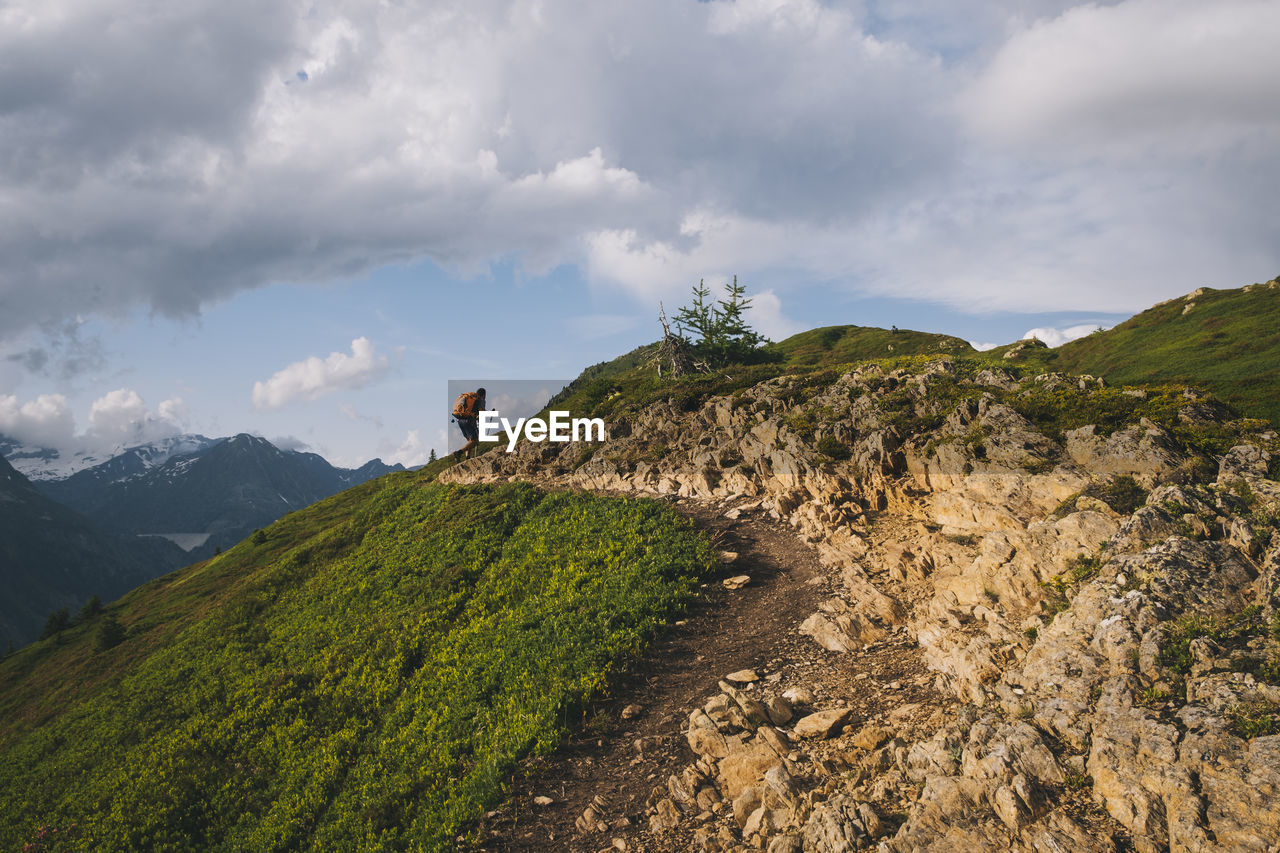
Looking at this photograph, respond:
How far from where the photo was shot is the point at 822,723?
10539 millimetres

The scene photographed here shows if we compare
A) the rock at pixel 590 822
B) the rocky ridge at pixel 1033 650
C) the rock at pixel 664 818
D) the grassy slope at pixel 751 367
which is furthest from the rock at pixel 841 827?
the grassy slope at pixel 751 367

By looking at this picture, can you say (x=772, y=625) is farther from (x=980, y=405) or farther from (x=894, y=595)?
Answer: (x=980, y=405)

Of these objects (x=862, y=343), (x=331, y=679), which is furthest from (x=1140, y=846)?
(x=862, y=343)

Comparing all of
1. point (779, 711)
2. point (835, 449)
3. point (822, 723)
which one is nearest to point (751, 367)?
point (835, 449)

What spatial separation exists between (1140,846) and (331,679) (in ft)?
69.3

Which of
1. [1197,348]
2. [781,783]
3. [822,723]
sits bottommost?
[781,783]

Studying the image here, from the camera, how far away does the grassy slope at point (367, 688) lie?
13.1 metres

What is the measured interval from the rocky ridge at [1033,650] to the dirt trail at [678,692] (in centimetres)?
30

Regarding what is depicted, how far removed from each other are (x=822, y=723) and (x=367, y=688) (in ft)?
47.4

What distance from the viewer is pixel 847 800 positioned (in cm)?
830

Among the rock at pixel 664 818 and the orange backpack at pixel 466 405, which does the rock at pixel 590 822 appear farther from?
the orange backpack at pixel 466 405

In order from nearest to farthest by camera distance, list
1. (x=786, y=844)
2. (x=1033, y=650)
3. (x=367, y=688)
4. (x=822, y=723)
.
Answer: (x=786, y=844) < (x=1033, y=650) < (x=822, y=723) < (x=367, y=688)

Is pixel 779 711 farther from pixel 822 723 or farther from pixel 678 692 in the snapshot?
pixel 678 692

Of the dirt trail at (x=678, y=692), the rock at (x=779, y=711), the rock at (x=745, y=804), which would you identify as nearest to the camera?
the rock at (x=745, y=804)
